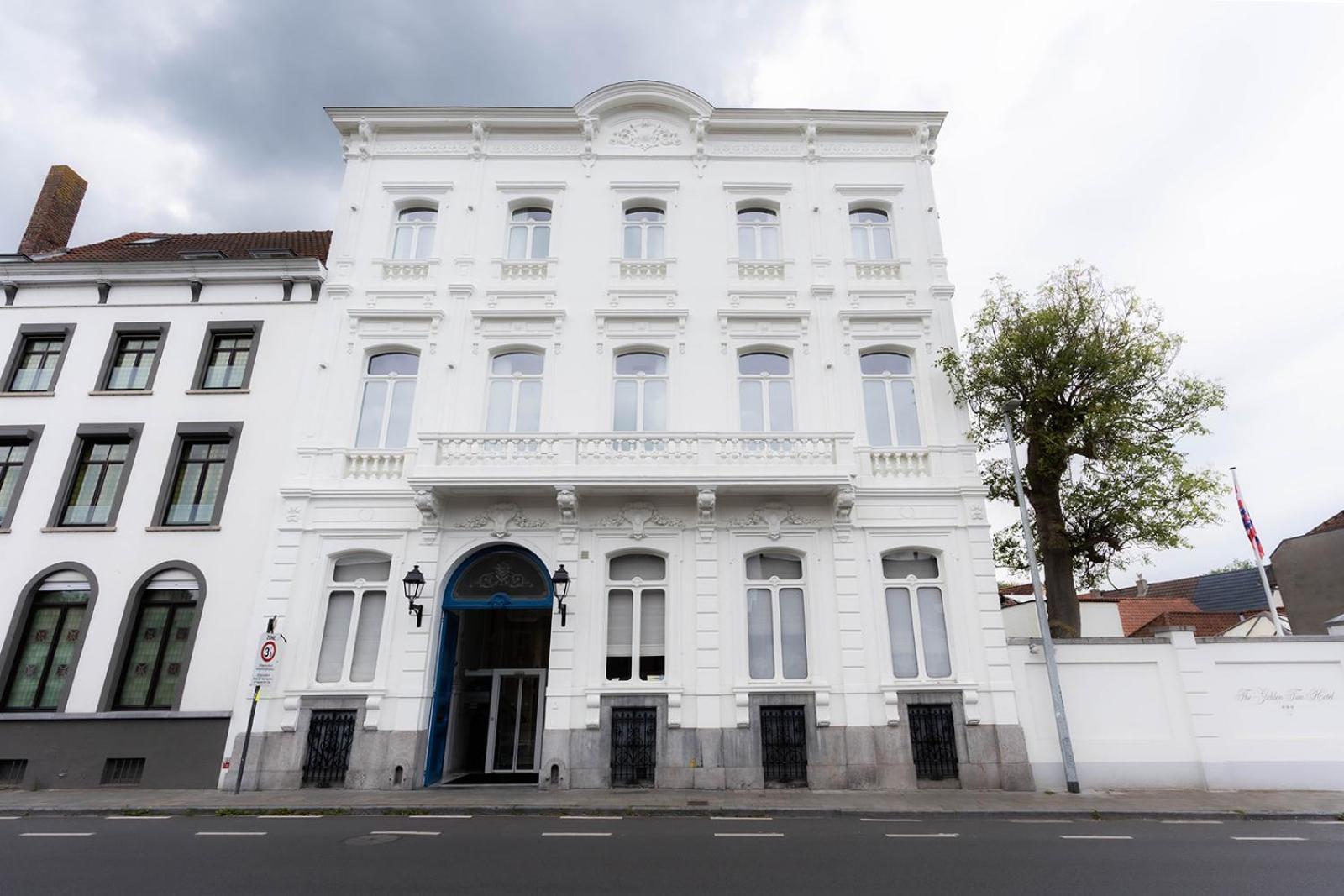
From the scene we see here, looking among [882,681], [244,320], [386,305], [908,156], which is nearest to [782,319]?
[908,156]

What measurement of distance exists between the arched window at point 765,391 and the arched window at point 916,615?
3.77 m

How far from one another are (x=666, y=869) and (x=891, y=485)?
29.5 ft

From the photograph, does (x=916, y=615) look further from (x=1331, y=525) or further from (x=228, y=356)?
(x=1331, y=525)

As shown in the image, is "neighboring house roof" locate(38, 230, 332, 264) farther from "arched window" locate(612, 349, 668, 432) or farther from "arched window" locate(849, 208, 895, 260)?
"arched window" locate(849, 208, 895, 260)

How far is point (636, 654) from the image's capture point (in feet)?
42.0

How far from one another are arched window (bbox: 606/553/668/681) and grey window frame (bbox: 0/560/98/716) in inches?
425

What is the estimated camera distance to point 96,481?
14.6m

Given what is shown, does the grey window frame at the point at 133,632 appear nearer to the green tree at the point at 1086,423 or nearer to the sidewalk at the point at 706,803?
the sidewalk at the point at 706,803

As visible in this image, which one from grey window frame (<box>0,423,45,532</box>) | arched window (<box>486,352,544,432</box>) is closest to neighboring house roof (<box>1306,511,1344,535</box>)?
arched window (<box>486,352,544,432</box>)

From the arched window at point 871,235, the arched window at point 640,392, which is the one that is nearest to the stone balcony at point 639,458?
the arched window at point 640,392

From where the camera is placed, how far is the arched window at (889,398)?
14.5 meters

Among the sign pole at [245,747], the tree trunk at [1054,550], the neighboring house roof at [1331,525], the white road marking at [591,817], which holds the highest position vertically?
the neighboring house roof at [1331,525]

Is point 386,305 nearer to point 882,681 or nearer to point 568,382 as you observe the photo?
point 568,382

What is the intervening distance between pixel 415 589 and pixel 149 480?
23.4 ft
